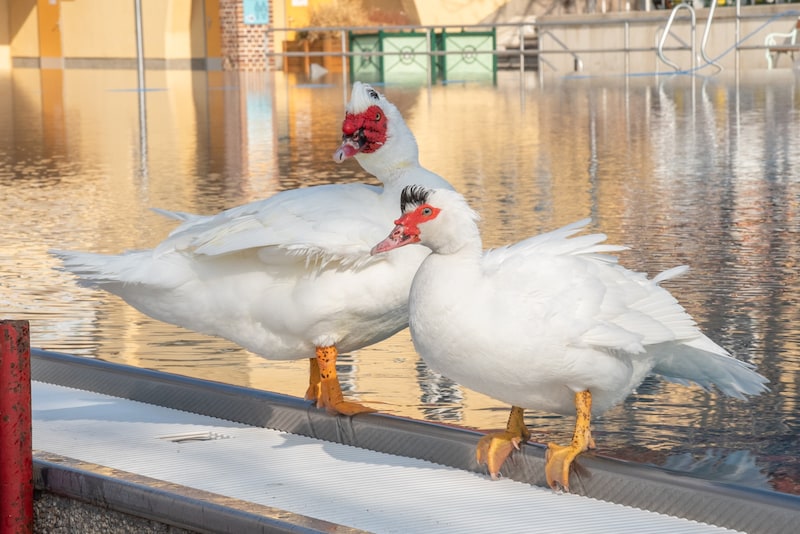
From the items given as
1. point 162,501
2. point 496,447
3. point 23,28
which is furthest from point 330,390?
point 23,28

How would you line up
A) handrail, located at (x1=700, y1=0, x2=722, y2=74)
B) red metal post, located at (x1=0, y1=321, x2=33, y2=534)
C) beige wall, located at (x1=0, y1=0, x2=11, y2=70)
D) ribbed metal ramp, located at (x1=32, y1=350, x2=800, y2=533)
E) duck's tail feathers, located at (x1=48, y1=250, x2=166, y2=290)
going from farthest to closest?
1. beige wall, located at (x1=0, y1=0, x2=11, y2=70)
2. handrail, located at (x1=700, y1=0, x2=722, y2=74)
3. duck's tail feathers, located at (x1=48, y1=250, x2=166, y2=290)
4. red metal post, located at (x1=0, y1=321, x2=33, y2=534)
5. ribbed metal ramp, located at (x1=32, y1=350, x2=800, y2=533)

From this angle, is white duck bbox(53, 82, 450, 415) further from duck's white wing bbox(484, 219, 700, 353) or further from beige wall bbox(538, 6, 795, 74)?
beige wall bbox(538, 6, 795, 74)

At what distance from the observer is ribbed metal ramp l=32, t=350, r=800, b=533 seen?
299cm

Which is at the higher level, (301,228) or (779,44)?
(779,44)

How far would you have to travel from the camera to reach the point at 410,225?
10.9ft

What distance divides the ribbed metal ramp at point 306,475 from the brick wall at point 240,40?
35.2 metres

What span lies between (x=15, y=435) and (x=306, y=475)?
2.19 ft

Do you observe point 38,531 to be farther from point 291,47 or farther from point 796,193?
point 291,47

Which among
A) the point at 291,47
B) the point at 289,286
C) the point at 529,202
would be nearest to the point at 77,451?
the point at 289,286

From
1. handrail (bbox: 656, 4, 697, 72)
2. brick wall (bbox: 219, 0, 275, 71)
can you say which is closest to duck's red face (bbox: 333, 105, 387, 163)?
handrail (bbox: 656, 4, 697, 72)

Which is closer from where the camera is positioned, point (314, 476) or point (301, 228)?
point (314, 476)

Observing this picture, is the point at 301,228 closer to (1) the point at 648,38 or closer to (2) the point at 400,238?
(2) the point at 400,238

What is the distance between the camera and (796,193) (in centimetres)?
916

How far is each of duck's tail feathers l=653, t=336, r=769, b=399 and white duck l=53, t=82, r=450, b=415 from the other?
2.26 feet
